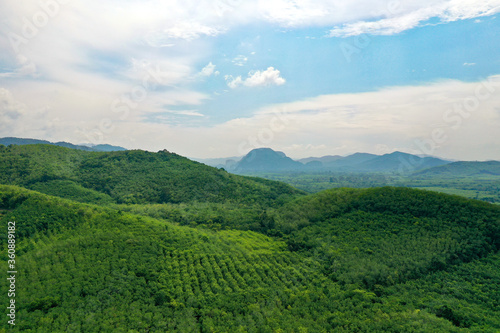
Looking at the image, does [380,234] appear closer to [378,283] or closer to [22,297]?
[378,283]

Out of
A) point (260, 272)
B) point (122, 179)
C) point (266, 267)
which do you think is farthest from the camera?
point (122, 179)

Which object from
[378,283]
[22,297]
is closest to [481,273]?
[378,283]

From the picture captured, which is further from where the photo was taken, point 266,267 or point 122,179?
point 122,179

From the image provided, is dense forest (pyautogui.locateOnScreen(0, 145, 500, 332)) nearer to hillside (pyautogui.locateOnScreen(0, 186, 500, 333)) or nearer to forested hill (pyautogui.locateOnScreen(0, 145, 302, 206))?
hillside (pyautogui.locateOnScreen(0, 186, 500, 333))

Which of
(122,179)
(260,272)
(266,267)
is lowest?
(260,272)

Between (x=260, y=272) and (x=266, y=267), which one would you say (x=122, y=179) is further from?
(x=260, y=272)

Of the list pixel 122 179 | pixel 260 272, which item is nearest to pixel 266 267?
pixel 260 272

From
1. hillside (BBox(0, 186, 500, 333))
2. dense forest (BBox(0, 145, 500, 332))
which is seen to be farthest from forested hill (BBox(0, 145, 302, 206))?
hillside (BBox(0, 186, 500, 333))
